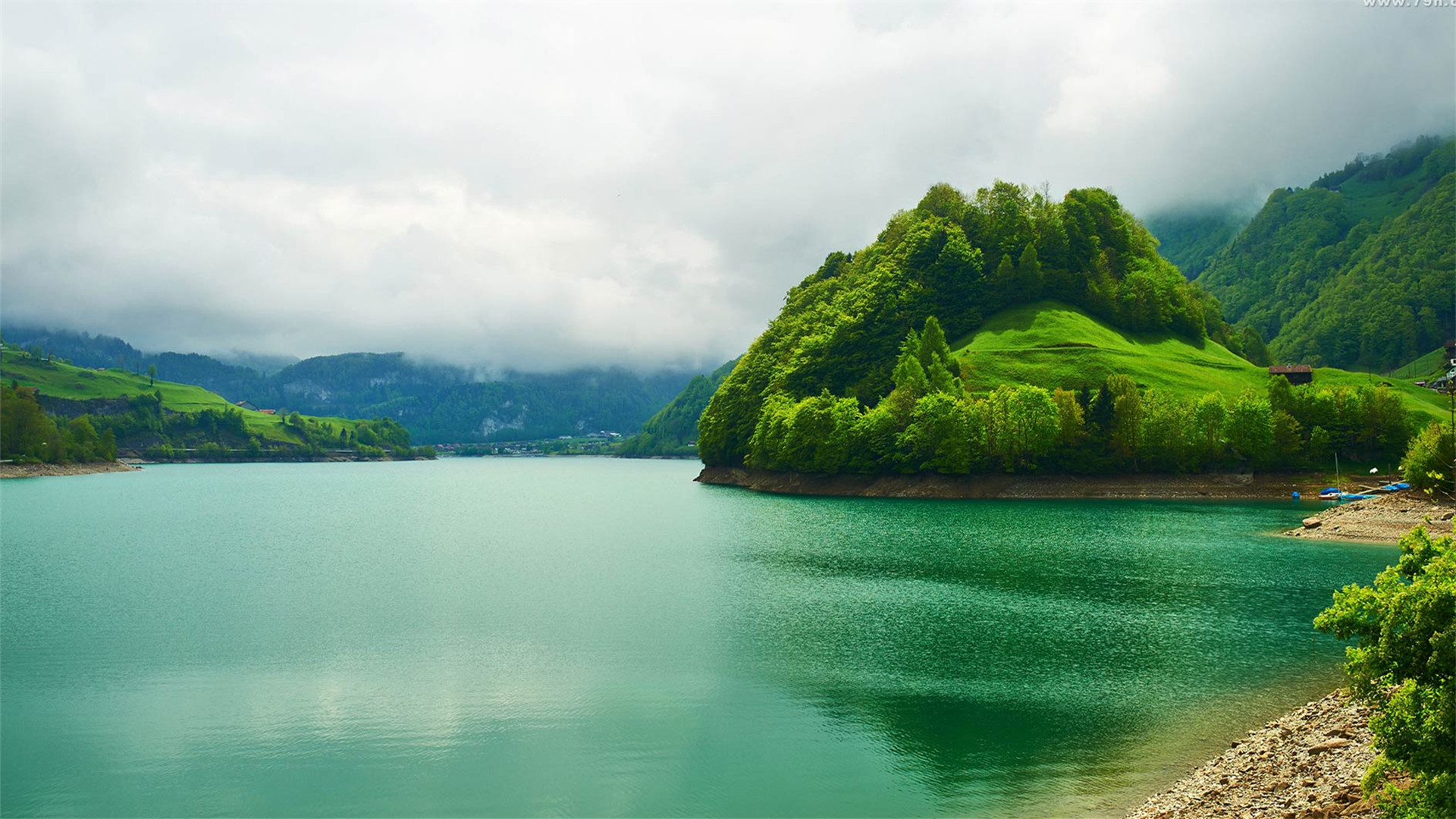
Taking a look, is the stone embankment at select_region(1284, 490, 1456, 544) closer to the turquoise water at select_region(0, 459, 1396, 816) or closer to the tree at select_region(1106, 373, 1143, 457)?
the turquoise water at select_region(0, 459, 1396, 816)

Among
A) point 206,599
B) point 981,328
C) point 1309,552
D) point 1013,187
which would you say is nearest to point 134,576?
point 206,599

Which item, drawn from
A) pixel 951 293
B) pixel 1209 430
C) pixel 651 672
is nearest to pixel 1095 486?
pixel 1209 430

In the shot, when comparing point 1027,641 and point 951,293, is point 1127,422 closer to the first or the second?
point 951,293

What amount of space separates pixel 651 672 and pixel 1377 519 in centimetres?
6798

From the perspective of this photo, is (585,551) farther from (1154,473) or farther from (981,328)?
(981,328)

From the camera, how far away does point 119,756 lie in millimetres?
24234

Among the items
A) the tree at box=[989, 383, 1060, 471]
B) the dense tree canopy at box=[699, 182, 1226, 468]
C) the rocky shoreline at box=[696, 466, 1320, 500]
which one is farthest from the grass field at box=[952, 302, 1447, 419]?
the rocky shoreline at box=[696, 466, 1320, 500]

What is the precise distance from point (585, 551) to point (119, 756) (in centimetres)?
4483

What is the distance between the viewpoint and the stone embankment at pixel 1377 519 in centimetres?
6556

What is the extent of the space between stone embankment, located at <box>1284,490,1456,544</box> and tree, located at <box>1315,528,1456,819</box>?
194 ft

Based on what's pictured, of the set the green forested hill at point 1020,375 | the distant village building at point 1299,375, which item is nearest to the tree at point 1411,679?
the green forested hill at point 1020,375

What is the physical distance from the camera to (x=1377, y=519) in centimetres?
6881

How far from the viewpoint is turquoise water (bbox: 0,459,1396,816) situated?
72.4 feet

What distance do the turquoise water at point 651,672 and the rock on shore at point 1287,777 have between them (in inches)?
42.6
